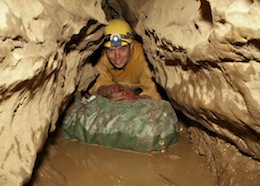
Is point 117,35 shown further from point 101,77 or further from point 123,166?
point 123,166

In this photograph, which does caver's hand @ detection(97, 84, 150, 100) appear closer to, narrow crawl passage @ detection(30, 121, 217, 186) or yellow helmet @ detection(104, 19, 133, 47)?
yellow helmet @ detection(104, 19, 133, 47)

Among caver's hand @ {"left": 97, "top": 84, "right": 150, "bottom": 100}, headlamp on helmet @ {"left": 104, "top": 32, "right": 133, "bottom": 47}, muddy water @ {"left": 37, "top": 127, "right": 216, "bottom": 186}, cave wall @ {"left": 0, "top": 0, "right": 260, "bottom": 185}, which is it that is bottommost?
muddy water @ {"left": 37, "top": 127, "right": 216, "bottom": 186}

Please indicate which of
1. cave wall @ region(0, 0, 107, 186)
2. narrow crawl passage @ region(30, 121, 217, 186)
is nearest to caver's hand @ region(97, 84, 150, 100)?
narrow crawl passage @ region(30, 121, 217, 186)

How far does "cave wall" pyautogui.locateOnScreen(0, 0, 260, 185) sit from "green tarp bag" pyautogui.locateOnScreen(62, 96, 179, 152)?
1.86 ft

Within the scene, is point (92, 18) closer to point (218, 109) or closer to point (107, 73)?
point (218, 109)

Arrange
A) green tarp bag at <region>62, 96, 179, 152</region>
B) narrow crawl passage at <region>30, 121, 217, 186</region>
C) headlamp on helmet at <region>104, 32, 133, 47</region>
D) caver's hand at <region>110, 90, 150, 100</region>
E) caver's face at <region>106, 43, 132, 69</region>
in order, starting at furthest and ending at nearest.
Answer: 1. caver's face at <region>106, 43, 132, 69</region>
2. headlamp on helmet at <region>104, 32, 133, 47</region>
3. caver's hand at <region>110, 90, 150, 100</region>
4. green tarp bag at <region>62, 96, 179, 152</region>
5. narrow crawl passage at <region>30, 121, 217, 186</region>

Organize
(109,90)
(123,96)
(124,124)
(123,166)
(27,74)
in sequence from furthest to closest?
(109,90), (123,96), (124,124), (123,166), (27,74)

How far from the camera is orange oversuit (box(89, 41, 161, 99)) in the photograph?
3.58 meters

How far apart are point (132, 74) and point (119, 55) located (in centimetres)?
35

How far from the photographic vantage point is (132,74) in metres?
3.79

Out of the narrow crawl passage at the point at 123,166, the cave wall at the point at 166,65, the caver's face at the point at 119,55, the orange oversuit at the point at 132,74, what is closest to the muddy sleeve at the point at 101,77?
the orange oversuit at the point at 132,74

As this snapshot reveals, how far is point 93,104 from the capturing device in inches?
126

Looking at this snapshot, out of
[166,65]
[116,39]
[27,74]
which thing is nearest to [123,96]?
[116,39]

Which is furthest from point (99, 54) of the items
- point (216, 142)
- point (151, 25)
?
point (216, 142)
